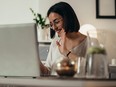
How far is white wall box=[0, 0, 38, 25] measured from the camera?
3971mm

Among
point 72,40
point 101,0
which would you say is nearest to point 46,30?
point 101,0

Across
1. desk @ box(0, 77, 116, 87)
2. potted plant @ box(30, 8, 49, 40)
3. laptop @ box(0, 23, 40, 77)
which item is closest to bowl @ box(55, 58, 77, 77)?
laptop @ box(0, 23, 40, 77)

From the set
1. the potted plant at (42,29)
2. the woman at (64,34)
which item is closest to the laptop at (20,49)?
the woman at (64,34)

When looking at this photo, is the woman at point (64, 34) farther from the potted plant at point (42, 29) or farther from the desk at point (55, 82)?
the potted plant at point (42, 29)

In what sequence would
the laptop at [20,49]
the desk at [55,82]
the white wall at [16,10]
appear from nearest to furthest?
the desk at [55,82] → the laptop at [20,49] → the white wall at [16,10]

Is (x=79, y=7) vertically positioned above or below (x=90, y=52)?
above

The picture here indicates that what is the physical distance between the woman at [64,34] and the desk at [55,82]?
92 cm

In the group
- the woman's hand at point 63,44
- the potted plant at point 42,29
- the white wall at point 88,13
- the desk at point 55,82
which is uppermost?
the white wall at point 88,13

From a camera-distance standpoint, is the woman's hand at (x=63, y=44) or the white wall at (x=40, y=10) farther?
the white wall at (x=40, y=10)

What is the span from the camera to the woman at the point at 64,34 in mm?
2051

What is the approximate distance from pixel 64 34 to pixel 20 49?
997 mm

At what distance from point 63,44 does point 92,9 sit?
180 centimetres

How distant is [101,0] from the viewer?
382 centimetres

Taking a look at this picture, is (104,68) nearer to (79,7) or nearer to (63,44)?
(63,44)
